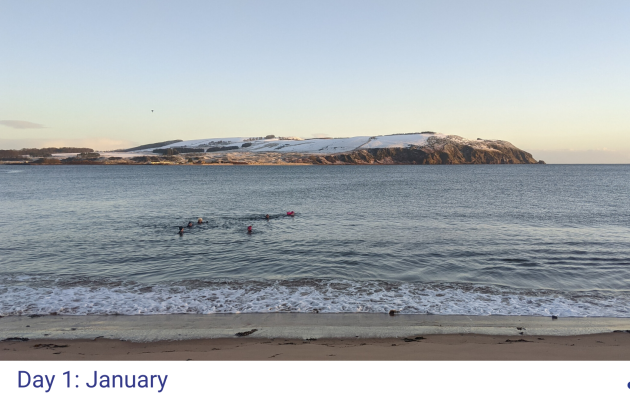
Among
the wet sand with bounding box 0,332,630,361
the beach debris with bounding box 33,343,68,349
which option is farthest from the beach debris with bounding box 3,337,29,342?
the beach debris with bounding box 33,343,68,349

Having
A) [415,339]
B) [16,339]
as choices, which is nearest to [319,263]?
[415,339]

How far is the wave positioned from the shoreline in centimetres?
53

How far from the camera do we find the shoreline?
10.4 metres

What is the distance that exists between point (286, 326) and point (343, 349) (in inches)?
95.1

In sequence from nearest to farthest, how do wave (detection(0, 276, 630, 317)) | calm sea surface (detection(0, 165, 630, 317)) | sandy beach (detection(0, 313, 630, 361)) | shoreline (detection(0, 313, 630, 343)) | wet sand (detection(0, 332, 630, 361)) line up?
wet sand (detection(0, 332, 630, 361)), sandy beach (detection(0, 313, 630, 361)), shoreline (detection(0, 313, 630, 343)), wave (detection(0, 276, 630, 317)), calm sea surface (detection(0, 165, 630, 317))

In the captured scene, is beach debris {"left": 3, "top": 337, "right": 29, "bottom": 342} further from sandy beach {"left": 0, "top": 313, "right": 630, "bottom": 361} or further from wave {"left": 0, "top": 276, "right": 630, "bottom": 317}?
wave {"left": 0, "top": 276, "right": 630, "bottom": 317}

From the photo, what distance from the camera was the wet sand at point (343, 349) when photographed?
8.85 metres

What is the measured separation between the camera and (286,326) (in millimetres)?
11086

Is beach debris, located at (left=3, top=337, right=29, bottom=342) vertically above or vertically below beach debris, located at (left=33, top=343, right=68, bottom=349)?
below

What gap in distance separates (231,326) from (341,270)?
763 centimetres

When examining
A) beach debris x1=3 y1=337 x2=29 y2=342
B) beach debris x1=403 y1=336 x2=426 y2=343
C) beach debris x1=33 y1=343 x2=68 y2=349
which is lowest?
beach debris x1=3 y1=337 x2=29 y2=342

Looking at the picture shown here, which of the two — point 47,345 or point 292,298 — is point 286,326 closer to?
point 292,298

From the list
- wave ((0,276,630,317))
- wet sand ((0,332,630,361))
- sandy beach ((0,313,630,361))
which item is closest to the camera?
wet sand ((0,332,630,361))

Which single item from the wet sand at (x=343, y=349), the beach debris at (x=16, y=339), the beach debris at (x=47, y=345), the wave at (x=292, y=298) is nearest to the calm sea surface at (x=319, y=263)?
the wave at (x=292, y=298)
